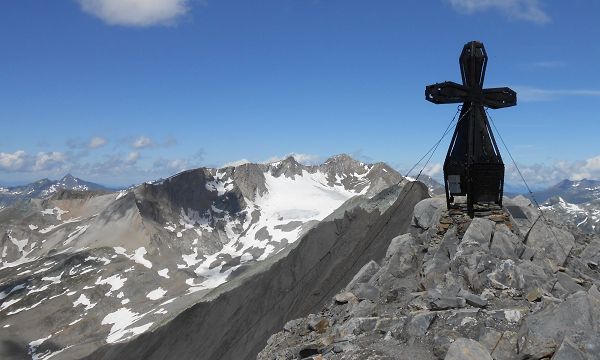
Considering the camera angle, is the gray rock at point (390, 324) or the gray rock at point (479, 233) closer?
the gray rock at point (390, 324)

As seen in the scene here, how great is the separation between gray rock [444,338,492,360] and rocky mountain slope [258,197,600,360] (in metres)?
0.02

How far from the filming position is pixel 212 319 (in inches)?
3007

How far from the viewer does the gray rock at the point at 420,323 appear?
42.7ft

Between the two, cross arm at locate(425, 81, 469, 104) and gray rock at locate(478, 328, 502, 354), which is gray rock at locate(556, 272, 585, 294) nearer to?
gray rock at locate(478, 328, 502, 354)

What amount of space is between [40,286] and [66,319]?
2631cm

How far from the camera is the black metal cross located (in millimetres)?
19875

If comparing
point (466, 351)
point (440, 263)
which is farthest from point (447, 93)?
point (466, 351)

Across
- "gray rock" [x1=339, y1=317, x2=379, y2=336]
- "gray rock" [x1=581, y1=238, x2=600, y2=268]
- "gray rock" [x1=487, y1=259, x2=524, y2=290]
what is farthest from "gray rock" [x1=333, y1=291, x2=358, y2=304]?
"gray rock" [x1=581, y1=238, x2=600, y2=268]

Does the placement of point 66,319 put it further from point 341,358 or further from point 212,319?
point 341,358

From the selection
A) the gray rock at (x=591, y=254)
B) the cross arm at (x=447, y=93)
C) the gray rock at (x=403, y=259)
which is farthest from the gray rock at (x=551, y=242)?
the cross arm at (x=447, y=93)

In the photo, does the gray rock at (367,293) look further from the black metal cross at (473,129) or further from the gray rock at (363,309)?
the black metal cross at (473,129)

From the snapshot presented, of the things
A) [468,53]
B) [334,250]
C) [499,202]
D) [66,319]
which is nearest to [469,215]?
[499,202]

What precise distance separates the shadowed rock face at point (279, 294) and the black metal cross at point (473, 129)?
25.8 m

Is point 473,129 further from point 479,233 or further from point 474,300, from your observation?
point 474,300
